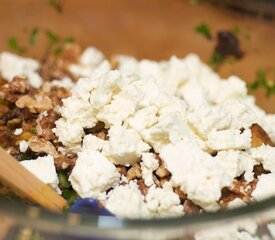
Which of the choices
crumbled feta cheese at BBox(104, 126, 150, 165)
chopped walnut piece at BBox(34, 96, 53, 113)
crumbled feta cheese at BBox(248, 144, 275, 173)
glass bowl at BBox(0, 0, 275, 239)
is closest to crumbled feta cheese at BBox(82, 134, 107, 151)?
crumbled feta cheese at BBox(104, 126, 150, 165)

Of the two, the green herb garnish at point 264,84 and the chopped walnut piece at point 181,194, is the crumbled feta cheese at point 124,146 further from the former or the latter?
the green herb garnish at point 264,84

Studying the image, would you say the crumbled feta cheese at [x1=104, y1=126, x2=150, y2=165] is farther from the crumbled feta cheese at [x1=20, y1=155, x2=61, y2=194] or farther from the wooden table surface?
the wooden table surface

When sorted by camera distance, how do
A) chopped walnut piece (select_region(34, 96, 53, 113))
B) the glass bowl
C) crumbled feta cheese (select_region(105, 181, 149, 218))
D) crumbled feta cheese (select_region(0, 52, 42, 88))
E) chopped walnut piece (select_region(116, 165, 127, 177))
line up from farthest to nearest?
the glass bowl, crumbled feta cheese (select_region(0, 52, 42, 88)), chopped walnut piece (select_region(34, 96, 53, 113)), chopped walnut piece (select_region(116, 165, 127, 177)), crumbled feta cheese (select_region(105, 181, 149, 218))

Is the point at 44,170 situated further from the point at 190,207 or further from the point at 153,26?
the point at 153,26

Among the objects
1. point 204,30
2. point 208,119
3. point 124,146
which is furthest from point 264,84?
point 124,146

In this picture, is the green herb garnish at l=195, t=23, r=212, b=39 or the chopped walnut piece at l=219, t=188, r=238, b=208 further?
the green herb garnish at l=195, t=23, r=212, b=39
